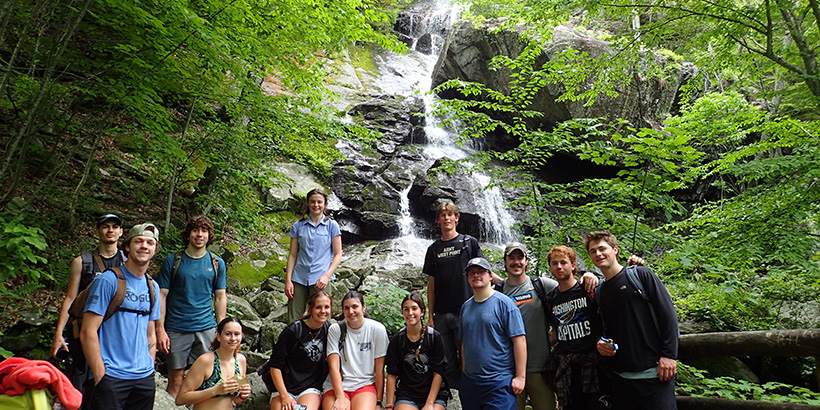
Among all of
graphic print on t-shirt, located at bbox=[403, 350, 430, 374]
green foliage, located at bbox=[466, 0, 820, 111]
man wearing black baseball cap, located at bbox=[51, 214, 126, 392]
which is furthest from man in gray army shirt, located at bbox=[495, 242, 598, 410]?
green foliage, located at bbox=[466, 0, 820, 111]

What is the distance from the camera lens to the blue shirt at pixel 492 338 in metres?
3.29

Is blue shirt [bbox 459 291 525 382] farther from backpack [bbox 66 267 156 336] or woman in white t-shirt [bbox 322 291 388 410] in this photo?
backpack [bbox 66 267 156 336]

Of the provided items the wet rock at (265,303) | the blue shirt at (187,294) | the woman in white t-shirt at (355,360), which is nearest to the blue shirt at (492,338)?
the woman in white t-shirt at (355,360)

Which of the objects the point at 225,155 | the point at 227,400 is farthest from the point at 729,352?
the point at 225,155

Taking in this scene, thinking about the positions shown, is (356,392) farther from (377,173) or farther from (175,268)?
(377,173)

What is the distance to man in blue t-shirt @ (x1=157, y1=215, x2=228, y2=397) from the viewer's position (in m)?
3.88

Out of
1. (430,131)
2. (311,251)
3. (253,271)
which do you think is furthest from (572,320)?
(430,131)

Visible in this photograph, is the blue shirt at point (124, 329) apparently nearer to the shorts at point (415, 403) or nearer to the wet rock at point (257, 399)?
the wet rock at point (257, 399)

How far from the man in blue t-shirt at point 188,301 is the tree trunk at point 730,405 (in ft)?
14.4

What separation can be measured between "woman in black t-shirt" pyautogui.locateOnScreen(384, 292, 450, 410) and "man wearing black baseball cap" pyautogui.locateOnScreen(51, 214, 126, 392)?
2365 mm

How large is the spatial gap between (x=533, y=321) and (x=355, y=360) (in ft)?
5.29

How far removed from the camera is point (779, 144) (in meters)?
5.16

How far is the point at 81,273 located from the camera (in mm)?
3543

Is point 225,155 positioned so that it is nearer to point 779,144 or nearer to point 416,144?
point 779,144
